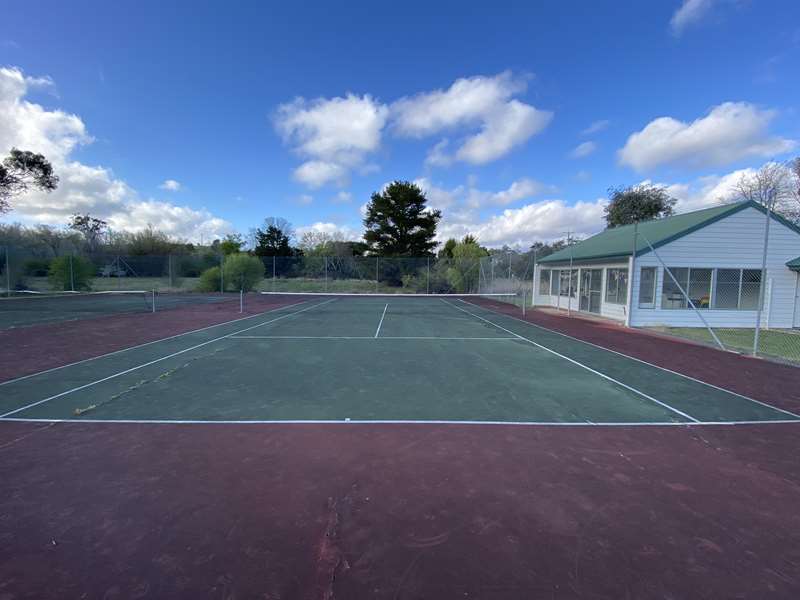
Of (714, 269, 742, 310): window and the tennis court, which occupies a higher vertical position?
(714, 269, 742, 310): window

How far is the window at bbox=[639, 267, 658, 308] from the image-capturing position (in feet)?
47.6

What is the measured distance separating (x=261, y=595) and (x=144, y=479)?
1873mm

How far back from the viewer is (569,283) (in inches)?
767

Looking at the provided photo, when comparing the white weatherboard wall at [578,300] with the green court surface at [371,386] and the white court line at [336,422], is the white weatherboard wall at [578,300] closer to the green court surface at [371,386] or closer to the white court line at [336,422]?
the green court surface at [371,386]

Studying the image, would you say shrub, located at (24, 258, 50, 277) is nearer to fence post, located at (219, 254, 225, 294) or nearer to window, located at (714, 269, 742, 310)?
fence post, located at (219, 254, 225, 294)

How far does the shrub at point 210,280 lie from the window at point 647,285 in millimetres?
26756

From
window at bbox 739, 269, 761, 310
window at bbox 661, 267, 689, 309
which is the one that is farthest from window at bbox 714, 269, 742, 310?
window at bbox 661, 267, 689, 309

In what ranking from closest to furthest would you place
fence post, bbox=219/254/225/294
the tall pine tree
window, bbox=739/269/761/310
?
window, bbox=739/269/761/310, fence post, bbox=219/254/225/294, the tall pine tree

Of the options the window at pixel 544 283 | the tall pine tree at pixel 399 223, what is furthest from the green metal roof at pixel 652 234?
the tall pine tree at pixel 399 223

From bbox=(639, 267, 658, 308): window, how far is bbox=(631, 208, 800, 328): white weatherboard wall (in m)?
0.14

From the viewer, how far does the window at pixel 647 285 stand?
47.6 feet

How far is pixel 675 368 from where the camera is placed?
7.96 meters

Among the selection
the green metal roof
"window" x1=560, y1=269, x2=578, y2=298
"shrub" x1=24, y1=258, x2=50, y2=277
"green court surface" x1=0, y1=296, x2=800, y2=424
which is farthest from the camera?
"shrub" x1=24, y1=258, x2=50, y2=277

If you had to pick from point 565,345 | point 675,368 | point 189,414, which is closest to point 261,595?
point 189,414
